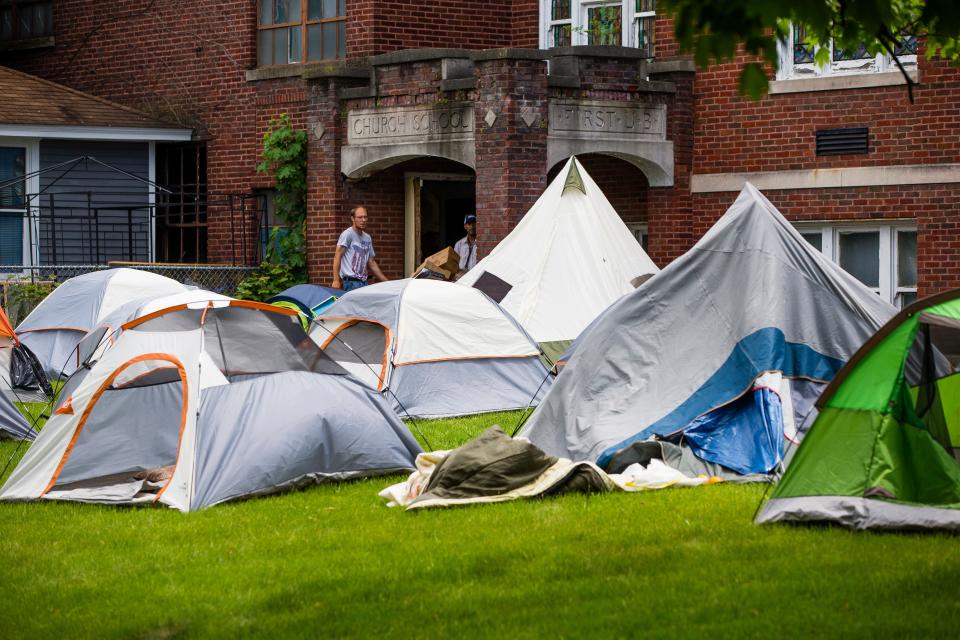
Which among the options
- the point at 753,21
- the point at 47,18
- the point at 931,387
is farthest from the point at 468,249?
the point at 753,21

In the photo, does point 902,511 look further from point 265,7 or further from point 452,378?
point 265,7

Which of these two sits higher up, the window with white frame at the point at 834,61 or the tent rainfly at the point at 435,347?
the window with white frame at the point at 834,61

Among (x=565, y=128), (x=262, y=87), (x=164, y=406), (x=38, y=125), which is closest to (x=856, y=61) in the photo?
(x=565, y=128)

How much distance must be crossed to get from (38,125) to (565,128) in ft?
27.0

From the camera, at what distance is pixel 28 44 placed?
2275 centimetres

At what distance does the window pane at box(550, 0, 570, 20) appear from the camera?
733 inches

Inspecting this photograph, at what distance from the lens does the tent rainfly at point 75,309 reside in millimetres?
15852

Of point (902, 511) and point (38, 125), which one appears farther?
point (38, 125)

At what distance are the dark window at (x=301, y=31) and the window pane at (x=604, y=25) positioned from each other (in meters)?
3.41

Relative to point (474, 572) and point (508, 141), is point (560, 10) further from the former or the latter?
point (474, 572)

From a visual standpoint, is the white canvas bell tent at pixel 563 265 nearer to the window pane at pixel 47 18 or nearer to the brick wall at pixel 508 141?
the brick wall at pixel 508 141

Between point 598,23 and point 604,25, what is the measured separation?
0.10 meters

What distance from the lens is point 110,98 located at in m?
21.8

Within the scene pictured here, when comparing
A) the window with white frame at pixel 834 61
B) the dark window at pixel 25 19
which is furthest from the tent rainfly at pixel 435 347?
the dark window at pixel 25 19
